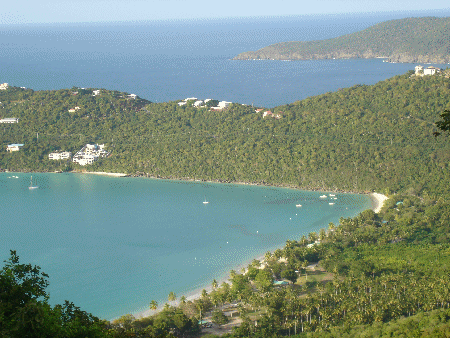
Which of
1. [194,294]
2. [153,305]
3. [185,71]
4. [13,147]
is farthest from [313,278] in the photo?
[185,71]

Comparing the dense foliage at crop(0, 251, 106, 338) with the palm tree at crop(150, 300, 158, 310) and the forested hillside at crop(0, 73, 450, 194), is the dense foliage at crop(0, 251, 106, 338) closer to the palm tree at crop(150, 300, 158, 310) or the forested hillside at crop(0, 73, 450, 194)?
the palm tree at crop(150, 300, 158, 310)

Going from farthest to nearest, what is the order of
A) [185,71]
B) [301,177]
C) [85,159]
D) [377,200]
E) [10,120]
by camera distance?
[185,71], [10,120], [85,159], [301,177], [377,200]

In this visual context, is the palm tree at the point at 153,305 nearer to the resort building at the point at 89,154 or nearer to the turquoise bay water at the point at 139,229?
the turquoise bay water at the point at 139,229

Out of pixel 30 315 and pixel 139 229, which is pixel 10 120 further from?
pixel 30 315

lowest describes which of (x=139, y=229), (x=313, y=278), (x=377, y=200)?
(x=313, y=278)

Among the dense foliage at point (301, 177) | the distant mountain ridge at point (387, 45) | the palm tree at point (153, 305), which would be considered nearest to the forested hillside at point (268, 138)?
the dense foliage at point (301, 177)

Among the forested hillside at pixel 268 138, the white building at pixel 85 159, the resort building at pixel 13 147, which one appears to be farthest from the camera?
the resort building at pixel 13 147

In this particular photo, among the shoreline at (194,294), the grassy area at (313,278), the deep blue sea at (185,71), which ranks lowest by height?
the shoreline at (194,294)
